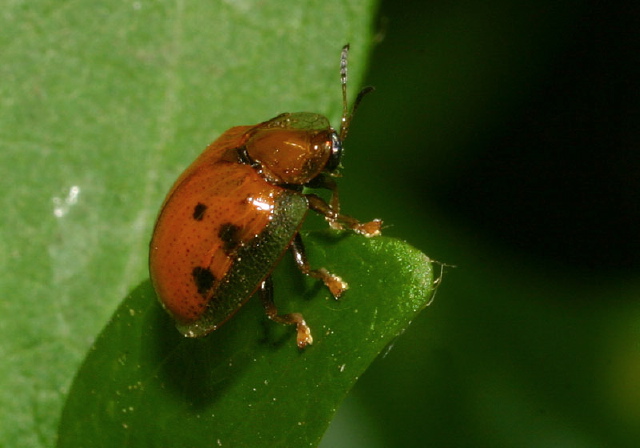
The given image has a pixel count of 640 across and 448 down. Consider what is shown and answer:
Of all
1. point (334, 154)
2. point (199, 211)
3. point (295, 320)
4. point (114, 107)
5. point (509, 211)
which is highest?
point (509, 211)

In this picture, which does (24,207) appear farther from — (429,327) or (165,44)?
(429,327)

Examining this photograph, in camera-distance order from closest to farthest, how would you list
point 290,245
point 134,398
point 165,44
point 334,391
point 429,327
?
point 334,391 < point 134,398 < point 290,245 < point 165,44 < point 429,327

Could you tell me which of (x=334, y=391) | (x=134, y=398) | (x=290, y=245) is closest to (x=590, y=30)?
(x=290, y=245)

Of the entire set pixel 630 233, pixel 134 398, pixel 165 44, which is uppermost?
pixel 630 233

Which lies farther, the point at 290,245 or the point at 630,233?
the point at 630,233

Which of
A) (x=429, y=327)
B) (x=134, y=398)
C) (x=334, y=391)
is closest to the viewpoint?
(x=334, y=391)

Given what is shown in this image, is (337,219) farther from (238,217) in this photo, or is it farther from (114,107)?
(114,107)

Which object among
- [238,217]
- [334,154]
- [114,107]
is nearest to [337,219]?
[334,154]
